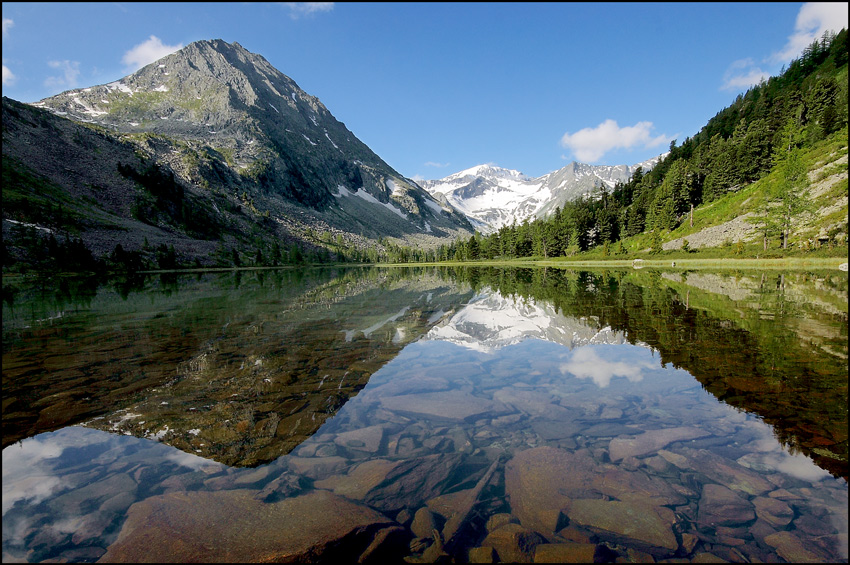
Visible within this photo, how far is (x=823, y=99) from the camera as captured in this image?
9600 cm

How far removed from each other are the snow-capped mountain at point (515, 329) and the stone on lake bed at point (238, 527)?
34.6ft

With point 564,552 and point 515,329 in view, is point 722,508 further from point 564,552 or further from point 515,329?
point 515,329

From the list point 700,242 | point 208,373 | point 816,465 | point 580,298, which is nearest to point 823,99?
point 700,242

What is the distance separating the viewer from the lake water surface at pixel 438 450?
200 inches

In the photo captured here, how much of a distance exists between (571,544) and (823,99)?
479ft

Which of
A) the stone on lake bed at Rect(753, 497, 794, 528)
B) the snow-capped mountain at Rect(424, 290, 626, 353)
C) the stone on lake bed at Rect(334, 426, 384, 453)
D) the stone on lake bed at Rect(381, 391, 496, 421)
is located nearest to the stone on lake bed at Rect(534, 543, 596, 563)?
the stone on lake bed at Rect(753, 497, 794, 528)

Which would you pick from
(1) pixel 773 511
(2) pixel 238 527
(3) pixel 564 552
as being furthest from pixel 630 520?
(2) pixel 238 527

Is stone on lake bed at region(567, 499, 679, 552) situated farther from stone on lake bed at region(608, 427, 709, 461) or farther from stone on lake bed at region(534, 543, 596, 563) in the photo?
stone on lake bed at region(608, 427, 709, 461)

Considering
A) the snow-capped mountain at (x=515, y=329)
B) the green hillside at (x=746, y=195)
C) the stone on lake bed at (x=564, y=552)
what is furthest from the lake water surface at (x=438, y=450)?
the green hillside at (x=746, y=195)

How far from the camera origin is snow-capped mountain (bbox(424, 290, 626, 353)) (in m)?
16.2

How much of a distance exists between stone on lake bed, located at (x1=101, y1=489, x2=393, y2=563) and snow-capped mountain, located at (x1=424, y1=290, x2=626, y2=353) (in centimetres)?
1056

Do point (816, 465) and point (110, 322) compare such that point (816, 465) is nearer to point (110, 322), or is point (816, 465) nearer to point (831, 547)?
point (831, 547)

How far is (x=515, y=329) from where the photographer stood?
1917cm

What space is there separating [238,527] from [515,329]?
15668 millimetres
